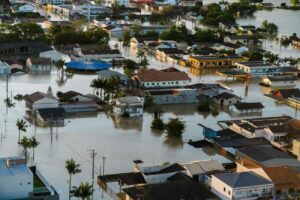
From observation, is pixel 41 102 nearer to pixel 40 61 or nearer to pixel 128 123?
pixel 128 123

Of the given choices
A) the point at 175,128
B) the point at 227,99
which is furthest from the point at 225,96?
the point at 175,128

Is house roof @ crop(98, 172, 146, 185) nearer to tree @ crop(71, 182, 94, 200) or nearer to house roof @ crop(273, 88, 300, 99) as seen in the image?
tree @ crop(71, 182, 94, 200)

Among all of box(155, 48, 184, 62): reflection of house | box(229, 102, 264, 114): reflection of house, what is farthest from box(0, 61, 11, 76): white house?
box(229, 102, 264, 114): reflection of house

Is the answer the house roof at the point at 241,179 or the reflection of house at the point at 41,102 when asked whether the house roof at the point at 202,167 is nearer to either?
the house roof at the point at 241,179

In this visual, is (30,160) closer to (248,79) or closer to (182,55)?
(248,79)

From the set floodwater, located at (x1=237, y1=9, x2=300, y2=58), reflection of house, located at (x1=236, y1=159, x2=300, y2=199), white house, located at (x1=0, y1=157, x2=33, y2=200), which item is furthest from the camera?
floodwater, located at (x1=237, y1=9, x2=300, y2=58)
